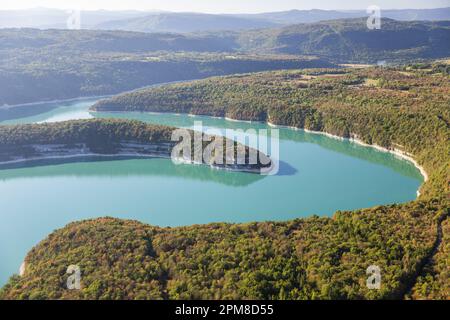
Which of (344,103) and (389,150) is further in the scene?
(344,103)

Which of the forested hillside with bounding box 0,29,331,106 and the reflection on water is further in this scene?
the forested hillside with bounding box 0,29,331,106

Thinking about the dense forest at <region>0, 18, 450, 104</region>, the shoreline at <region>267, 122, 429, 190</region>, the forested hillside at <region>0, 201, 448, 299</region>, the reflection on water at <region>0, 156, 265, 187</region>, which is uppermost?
the dense forest at <region>0, 18, 450, 104</region>

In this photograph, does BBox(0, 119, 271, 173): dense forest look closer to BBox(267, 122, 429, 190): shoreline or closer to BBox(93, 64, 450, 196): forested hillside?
BBox(267, 122, 429, 190): shoreline

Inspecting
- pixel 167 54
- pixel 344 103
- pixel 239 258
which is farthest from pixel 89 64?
pixel 239 258

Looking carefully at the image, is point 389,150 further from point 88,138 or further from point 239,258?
point 88,138

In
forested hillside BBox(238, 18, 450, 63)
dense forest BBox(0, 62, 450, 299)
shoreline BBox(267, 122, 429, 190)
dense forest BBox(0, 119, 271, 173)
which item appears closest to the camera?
dense forest BBox(0, 62, 450, 299)

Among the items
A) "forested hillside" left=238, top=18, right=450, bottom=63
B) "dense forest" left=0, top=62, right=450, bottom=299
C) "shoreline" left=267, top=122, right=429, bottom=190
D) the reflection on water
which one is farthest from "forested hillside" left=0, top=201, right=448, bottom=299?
"forested hillside" left=238, top=18, right=450, bottom=63

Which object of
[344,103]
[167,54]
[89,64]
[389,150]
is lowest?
[389,150]

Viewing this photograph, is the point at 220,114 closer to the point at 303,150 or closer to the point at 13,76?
the point at 303,150
